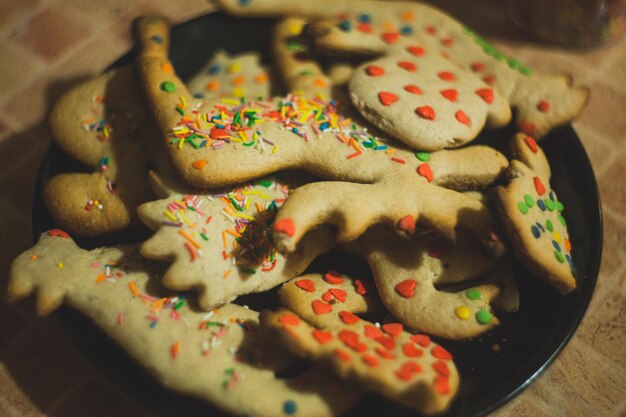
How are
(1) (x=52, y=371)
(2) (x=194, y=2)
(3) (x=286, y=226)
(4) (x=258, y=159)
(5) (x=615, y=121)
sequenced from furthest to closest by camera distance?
(2) (x=194, y=2) → (5) (x=615, y=121) → (1) (x=52, y=371) → (4) (x=258, y=159) → (3) (x=286, y=226)

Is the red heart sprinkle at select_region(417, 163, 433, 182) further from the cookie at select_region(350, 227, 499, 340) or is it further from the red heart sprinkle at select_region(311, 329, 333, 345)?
the red heart sprinkle at select_region(311, 329, 333, 345)

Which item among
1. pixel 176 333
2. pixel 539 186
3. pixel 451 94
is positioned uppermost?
pixel 451 94

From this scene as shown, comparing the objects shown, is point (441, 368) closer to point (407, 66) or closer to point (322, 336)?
point (322, 336)

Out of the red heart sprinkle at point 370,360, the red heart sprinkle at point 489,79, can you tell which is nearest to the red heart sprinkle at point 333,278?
the red heart sprinkle at point 370,360

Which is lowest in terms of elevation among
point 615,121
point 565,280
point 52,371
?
point 52,371

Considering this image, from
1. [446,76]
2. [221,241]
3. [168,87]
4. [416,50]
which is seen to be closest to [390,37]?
[416,50]

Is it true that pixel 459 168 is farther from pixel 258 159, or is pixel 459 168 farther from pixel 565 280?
pixel 258 159

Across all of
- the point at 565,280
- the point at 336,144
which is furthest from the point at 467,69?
the point at 565,280
